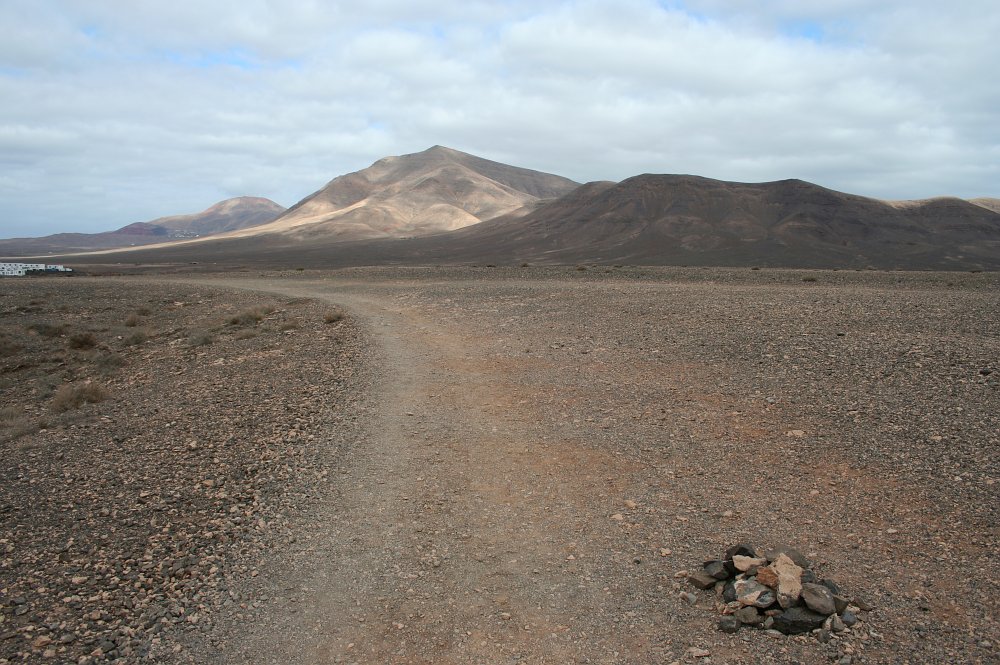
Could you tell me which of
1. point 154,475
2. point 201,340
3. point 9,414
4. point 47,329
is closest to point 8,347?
point 47,329

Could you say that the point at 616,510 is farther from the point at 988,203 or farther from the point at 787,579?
the point at 988,203

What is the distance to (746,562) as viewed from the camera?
503 centimetres

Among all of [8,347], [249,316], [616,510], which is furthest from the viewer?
[249,316]

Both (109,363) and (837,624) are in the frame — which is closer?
(837,624)

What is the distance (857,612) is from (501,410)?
5.44 m

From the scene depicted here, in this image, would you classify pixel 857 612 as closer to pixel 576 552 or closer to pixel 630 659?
pixel 630 659

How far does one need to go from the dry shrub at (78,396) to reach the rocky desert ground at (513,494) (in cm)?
7

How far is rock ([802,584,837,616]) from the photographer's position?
4496mm

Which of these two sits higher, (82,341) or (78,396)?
(82,341)

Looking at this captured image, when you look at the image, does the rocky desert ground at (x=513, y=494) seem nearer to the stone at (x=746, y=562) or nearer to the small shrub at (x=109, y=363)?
the stone at (x=746, y=562)

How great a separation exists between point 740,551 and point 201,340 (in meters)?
14.7

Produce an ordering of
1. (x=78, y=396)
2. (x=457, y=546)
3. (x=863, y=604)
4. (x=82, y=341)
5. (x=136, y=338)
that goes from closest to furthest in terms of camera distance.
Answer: (x=863, y=604)
(x=457, y=546)
(x=78, y=396)
(x=82, y=341)
(x=136, y=338)

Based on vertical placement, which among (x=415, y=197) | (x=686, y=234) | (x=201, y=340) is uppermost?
(x=415, y=197)

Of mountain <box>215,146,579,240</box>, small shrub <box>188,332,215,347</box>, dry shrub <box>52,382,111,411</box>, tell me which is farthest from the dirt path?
mountain <box>215,146,579,240</box>
